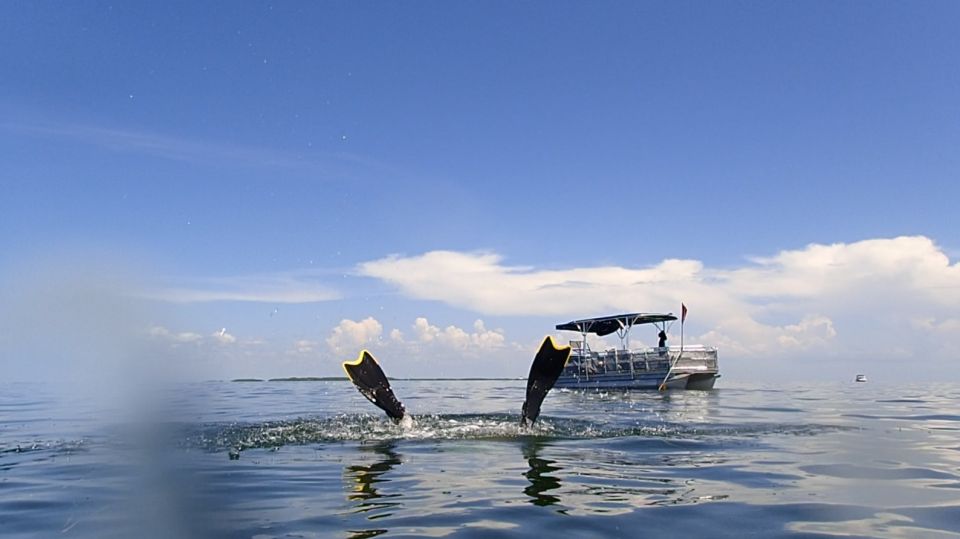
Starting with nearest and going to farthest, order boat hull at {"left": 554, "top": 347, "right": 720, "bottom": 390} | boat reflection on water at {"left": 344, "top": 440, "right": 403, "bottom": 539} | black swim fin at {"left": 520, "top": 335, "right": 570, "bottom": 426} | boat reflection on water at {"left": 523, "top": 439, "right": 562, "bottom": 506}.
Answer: boat reflection on water at {"left": 344, "top": 440, "right": 403, "bottom": 539}, boat reflection on water at {"left": 523, "top": 439, "right": 562, "bottom": 506}, black swim fin at {"left": 520, "top": 335, "right": 570, "bottom": 426}, boat hull at {"left": 554, "top": 347, "right": 720, "bottom": 390}

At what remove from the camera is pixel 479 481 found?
11.1m

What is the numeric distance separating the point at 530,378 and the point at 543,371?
20.5 inches

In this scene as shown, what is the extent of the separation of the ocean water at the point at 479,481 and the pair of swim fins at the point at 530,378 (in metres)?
0.67

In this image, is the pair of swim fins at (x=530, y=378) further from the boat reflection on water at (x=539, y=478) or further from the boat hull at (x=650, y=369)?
the boat hull at (x=650, y=369)

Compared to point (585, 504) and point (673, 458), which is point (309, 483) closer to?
point (585, 504)

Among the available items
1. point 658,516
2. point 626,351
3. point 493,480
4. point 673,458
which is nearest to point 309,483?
point 493,480

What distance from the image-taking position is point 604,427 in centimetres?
2012

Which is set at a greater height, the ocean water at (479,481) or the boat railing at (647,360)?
the boat railing at (647,360)

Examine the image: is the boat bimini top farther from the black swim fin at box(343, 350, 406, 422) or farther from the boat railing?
the black swim fin at box(343, 350, 406, 422)

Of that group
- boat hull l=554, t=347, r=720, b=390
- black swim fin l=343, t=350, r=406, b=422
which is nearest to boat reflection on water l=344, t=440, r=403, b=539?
black swim fin l=343, t=350, r=406, b=422

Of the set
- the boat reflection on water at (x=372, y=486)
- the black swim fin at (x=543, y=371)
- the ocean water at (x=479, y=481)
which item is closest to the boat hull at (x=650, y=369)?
the ocean water at (x=479, y=481)

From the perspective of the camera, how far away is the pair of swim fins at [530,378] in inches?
744

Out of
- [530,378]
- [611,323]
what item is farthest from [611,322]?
[530,378]

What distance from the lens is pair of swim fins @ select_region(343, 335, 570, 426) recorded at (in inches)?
744
